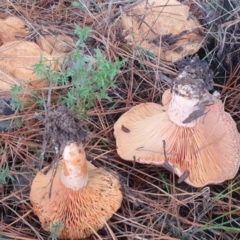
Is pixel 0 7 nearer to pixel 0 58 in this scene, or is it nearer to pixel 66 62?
pixel 0 58

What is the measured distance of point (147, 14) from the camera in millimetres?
2523

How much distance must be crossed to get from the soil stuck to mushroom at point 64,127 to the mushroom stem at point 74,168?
3 cm

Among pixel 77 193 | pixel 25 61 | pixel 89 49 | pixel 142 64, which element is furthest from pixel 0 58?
pixel 77 193

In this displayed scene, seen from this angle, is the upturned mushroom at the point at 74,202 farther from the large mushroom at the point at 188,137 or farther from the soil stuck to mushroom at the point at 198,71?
the soil stuck to mushroom at the point at 198,71

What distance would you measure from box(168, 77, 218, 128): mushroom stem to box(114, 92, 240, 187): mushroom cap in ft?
0.15

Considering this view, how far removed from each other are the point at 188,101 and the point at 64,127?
1.73 ft

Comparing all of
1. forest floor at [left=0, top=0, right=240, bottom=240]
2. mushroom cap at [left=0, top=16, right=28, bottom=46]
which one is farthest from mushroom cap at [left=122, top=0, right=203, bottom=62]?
mushroom cap at [left=0, top=16, right=28, bottom=46]

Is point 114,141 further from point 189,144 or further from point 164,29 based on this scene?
point 164,29

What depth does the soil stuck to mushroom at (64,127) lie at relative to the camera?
1.56 metres

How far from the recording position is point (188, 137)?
191 cm

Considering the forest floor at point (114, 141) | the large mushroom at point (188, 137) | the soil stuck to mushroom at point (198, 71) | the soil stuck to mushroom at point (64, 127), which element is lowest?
the forest floor at point (114, 141)

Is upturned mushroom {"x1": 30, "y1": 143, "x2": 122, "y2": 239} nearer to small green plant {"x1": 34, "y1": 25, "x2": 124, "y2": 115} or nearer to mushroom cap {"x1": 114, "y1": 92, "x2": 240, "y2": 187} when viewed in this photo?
mushroom cap {"x1": 114, "y1": 92, "x2": 240, "y2": 187}

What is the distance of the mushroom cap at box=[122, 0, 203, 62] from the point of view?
243 cm

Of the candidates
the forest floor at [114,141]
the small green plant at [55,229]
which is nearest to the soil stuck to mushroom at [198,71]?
the forest floor at [114,141]
